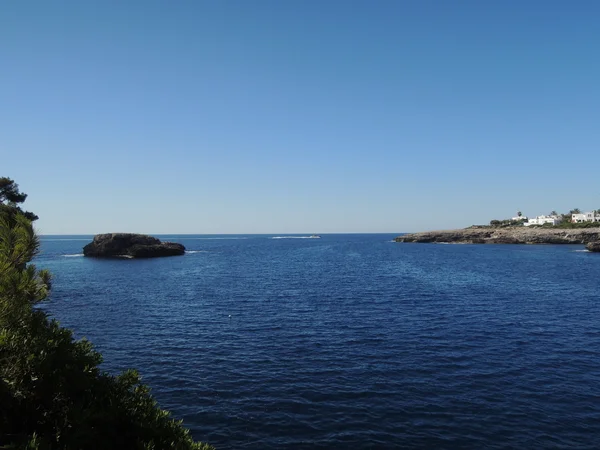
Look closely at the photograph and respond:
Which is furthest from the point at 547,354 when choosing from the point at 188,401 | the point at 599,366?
the point at 188,401

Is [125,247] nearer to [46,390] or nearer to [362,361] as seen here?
[362,361]

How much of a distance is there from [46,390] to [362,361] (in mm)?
23219

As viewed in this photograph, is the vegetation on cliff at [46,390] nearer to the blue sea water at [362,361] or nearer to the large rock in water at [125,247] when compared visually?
the blue sea water at [362,361]

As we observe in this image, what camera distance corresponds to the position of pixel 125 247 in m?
143

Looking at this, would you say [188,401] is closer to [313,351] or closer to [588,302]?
[313,351]

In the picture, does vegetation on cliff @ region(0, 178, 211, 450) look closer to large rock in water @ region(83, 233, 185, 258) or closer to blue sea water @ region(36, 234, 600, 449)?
blue sea water @ region(36, 234, 600, 449)

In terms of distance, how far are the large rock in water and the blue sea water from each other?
3171 inches

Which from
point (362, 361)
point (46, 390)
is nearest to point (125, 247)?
point (362, 361)

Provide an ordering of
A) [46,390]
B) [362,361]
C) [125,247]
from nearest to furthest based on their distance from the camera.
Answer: [46,390], [362,361], [125,247]

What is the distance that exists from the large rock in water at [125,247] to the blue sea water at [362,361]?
80542mm

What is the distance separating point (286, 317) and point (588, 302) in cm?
4119

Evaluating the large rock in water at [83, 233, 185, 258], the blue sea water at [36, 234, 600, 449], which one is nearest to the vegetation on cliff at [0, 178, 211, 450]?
the blue sea water at [36, 234, 600, 449]

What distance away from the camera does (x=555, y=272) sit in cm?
8538

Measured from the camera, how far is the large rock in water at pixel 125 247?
13996 centimetres
